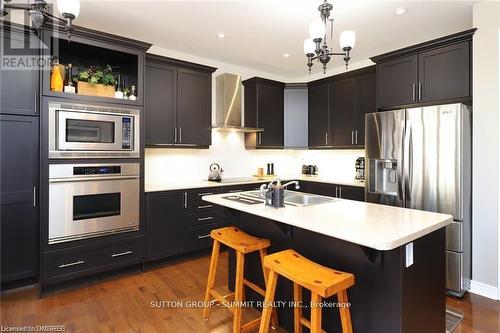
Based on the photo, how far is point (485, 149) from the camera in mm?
2670

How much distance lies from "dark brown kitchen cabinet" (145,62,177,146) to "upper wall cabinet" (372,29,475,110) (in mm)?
2650

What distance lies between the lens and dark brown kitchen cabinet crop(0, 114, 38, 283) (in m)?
2.59

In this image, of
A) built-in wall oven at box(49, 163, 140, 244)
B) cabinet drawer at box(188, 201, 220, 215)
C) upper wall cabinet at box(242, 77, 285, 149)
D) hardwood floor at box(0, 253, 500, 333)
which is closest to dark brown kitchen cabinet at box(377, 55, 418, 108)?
upper wall cabinet at box(242, 77, 285, 149)

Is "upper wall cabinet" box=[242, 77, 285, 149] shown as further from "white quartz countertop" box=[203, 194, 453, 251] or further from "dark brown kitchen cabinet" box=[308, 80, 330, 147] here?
"white quartz countertop" box=[203, 194, 453, 251]

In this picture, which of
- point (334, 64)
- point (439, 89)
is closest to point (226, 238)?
point (439, 89)

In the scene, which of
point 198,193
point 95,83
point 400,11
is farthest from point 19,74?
point 400,11

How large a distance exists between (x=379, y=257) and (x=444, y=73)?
8.03ft

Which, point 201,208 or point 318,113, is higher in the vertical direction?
point 318,113

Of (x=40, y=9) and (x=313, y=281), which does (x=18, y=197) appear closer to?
(x=40, y=9)

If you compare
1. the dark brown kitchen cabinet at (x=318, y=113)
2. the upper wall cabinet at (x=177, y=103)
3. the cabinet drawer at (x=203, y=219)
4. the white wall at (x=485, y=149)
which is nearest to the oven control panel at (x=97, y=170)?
the upper wall cabinet at (x=177, y=103)

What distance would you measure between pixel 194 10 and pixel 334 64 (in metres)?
2.60

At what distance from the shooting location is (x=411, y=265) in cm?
160

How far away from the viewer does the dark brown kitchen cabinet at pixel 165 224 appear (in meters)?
3.24

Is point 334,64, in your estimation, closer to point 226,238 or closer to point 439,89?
point 439,89
